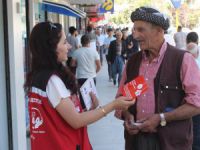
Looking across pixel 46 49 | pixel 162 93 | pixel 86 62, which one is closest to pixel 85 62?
pixel 86 62

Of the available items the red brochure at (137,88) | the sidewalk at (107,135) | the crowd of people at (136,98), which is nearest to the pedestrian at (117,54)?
the sidewalk at (107,135)

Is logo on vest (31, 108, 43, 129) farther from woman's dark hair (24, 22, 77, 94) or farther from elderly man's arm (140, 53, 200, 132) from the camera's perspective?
elderly man's arm (140, 53, 200, 132)

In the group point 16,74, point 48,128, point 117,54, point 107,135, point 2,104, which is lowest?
point 107,135

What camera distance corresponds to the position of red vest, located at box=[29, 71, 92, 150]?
8.98 ft

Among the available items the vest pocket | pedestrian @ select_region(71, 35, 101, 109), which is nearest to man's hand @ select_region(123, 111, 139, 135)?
the vest pocket

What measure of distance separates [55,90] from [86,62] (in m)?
6.02

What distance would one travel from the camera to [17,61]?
5145 millimetres

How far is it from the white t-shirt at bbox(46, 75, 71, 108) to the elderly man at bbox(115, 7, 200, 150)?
552 mm

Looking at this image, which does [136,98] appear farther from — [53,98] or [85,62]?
[85,62]

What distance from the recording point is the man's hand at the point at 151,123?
286 centimetres

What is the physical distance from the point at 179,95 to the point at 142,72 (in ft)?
1.03

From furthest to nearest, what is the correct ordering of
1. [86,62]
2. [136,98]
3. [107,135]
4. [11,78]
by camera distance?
1. [86,62]
2. [107,135]
3. [11,78]
4. [136,98]

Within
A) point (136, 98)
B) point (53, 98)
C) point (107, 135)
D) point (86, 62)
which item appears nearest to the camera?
point (53, 98)

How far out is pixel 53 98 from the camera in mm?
2697
